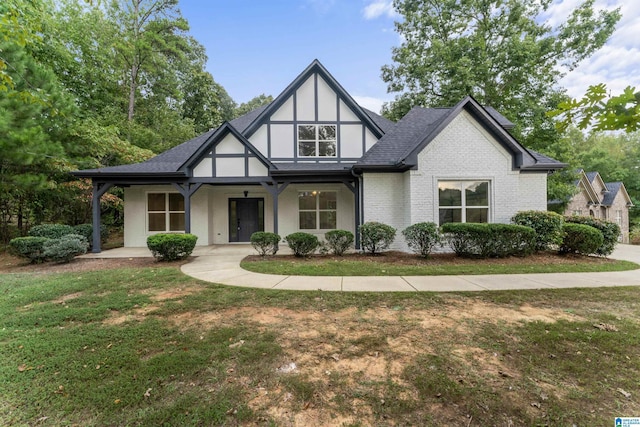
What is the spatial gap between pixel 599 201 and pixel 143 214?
115 feet

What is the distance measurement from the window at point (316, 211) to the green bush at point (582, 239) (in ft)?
28.3

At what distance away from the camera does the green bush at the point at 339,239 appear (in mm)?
9266

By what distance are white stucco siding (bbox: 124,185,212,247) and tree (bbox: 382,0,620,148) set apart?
1614 centimetres

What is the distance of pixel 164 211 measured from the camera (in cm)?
1289

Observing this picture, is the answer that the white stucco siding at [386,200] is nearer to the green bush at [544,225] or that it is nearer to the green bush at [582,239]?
the green bush at [544,225]

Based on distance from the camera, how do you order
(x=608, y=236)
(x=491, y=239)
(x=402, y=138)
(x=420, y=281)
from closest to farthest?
1. (x=420, y=281)
2. (x=491, y=239)
3. (x=608, y=236)
4. (x=402, y=138)

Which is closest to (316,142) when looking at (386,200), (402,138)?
(402,138)

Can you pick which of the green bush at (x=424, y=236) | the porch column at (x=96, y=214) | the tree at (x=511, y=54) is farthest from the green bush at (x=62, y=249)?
the tree at (x=511, y=54)

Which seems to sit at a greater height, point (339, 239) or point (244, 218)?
point (244, 218)

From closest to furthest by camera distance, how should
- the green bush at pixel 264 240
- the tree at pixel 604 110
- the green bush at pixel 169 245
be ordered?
the tree at pixel 604 110 < the green bush at pixel 169 245 < the green bush at pixel 264 240

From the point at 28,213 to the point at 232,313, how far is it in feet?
Result: 54.5

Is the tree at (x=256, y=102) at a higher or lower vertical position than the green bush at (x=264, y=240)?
higher

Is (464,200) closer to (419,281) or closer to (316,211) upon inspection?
(419,281)

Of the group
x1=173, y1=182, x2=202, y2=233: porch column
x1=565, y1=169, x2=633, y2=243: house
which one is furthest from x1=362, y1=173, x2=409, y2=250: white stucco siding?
x1=565, y1=169, x2=633, y2=243: house
